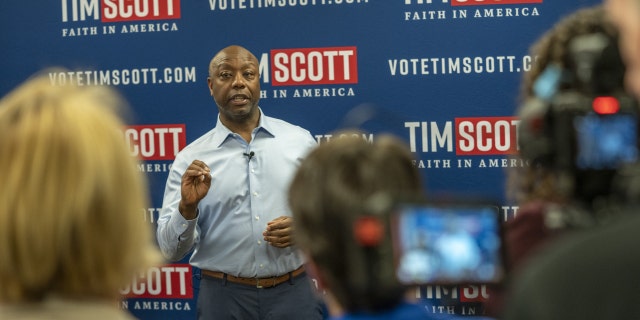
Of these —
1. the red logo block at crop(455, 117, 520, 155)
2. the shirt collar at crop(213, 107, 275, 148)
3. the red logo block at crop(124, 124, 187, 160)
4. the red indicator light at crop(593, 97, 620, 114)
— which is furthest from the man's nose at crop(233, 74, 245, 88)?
the red indicator light at crop(593, 97, 620, 114)

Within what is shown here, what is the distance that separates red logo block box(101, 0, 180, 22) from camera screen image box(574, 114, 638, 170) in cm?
330

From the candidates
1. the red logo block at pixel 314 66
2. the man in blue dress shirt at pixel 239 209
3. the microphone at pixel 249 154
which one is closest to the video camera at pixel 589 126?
the man in blue dress shirt at pixel 239 209

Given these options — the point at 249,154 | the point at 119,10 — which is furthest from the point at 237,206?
the point at 119,10

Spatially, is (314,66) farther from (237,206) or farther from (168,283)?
(168,283)

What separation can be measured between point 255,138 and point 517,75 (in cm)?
115

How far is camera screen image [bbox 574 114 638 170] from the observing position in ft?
3.78

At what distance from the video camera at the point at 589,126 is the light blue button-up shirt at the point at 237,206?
245cm

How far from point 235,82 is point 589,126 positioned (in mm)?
2764

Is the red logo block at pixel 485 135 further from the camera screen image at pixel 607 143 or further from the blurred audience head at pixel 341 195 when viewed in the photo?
the camera screen image at pixel 607 143

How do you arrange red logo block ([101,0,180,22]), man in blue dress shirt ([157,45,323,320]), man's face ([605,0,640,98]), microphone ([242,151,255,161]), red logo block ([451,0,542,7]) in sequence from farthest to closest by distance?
red logo block ([101,0,180,22]) → red logo block ([451,0,542,7]) → microphone ([242,151,255,161]) → man in blue dress shirt ([157,45,323,320]) → man's face ([605,0,640,98])

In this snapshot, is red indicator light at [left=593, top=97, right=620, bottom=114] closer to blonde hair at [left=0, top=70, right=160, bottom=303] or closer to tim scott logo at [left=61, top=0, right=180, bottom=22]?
blonde hair at [left=0, top=70, right=160, bottom=303]

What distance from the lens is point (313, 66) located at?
408cm

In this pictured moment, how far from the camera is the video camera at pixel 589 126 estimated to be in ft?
3.78

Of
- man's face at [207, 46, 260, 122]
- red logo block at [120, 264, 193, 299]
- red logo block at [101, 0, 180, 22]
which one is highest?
red logo block at [101, 0, 180, 22]
